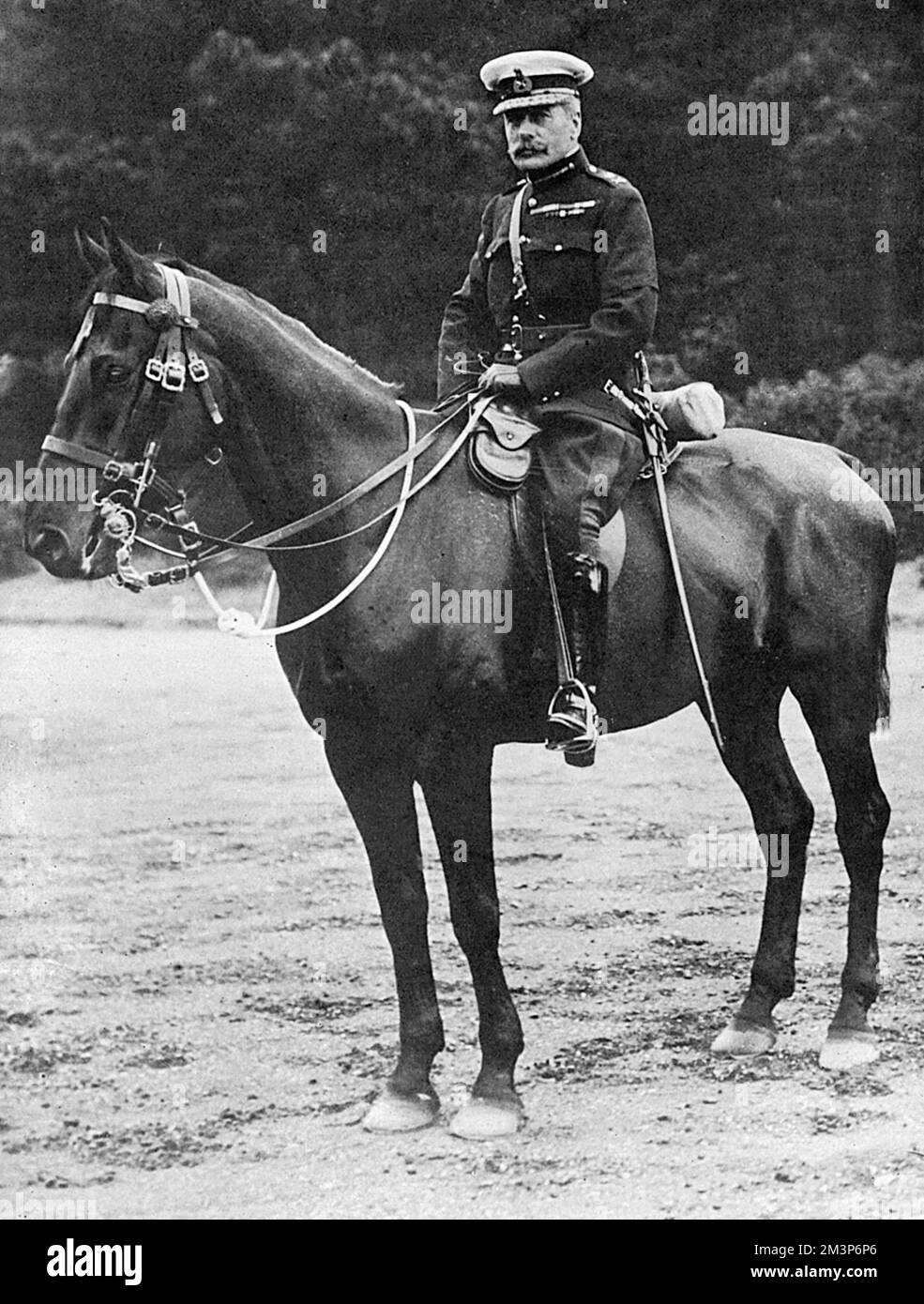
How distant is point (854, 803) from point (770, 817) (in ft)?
1.11

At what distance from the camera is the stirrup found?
18.1 ft

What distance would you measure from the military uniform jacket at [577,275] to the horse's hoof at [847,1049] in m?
2.69

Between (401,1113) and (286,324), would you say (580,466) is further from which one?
(401,1113)

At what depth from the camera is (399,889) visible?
223 inches

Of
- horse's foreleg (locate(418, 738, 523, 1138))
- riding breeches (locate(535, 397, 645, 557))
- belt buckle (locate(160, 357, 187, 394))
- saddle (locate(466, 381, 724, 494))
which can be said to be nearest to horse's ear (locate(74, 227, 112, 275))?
belt buckle (locate(160, 357, 187, 394))

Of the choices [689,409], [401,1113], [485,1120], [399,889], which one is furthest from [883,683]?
[401,1113]

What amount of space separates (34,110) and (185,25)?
685 millimetres

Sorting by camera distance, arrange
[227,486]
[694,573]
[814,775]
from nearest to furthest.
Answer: [227,486] → [694,573] → [814,775]
